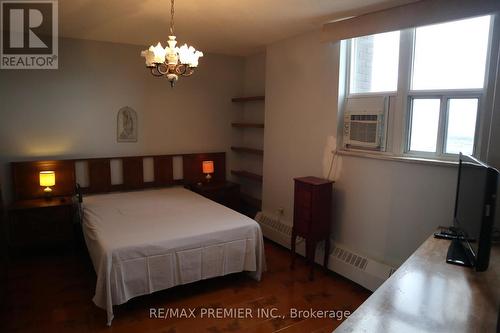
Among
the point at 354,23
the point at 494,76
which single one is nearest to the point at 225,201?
the point at 354,23

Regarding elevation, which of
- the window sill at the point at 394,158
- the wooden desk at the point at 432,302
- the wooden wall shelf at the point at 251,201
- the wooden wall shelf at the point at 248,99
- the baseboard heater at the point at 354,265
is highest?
the wooden wall shelf at the point at 248,99

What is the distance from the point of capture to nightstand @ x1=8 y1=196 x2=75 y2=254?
11.5ft

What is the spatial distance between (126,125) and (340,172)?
2.81m

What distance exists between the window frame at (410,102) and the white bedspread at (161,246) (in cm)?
151

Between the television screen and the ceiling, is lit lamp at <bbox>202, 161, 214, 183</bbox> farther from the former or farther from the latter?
the television screen

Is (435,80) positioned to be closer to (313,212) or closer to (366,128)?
(366,128)

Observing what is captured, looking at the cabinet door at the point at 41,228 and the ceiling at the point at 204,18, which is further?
the cabinet door at the point at 41,228

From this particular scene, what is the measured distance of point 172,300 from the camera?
2867mm

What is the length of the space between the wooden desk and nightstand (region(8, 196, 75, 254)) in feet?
11.3

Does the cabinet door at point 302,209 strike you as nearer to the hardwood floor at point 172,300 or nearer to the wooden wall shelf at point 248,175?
the hardwood floor at point 172,300

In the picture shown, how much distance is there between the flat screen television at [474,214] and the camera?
1.54 metres

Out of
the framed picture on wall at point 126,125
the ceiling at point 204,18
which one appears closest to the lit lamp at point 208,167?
the framed picture on wall at point 126,125

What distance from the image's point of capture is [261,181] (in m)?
4.73

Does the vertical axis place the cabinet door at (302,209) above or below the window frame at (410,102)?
below
